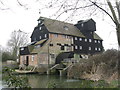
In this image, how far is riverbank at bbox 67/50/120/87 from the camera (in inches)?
593

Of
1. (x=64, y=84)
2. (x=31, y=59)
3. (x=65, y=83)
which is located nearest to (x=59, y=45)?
(x=31, y=59)

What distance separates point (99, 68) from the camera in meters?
16.9

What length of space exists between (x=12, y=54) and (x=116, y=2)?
39.0m

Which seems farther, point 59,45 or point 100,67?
point 59,45

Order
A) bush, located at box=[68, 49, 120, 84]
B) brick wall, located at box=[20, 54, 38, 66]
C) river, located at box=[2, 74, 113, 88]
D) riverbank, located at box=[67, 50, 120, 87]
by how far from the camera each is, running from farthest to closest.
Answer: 1. brick wall, located at box=[20, 54, 38, 66]
2. bush, located at box=[68, 49, 120, 84]
3. riverbank, located at box=[67, 50, 120, 87]
4. river, located at box=[2, 74, 113, 88]

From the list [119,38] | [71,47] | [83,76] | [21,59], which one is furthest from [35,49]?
[119,38]

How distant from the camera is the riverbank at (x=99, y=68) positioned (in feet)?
49.4

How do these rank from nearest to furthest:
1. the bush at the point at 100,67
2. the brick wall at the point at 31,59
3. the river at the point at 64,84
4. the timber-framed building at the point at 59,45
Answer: the river at the point at 64,84 → the bush at the point at 100,67 → the timber-framed building at the point at 59,45 → the brick wall at the point at 31,59

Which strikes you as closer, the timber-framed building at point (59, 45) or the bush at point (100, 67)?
the bush at point (100, 67)

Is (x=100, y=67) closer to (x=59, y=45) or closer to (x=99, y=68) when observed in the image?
(x=99, y=68)

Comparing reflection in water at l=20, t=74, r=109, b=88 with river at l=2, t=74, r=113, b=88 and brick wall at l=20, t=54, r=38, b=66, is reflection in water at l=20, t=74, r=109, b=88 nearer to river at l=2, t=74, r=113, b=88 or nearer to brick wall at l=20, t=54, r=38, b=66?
river at l=2, t=74, r=113, b=88

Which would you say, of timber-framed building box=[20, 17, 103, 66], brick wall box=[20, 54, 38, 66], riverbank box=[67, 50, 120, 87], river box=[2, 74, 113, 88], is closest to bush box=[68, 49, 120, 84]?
riverbank box=[67, 50, 120, 87]

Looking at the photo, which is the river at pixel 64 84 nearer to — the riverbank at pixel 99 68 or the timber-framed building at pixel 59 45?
the riverbank at pixel 99 68

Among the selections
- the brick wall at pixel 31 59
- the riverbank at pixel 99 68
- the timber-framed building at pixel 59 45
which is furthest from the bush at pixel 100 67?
the brick wall at pixel 31 59
